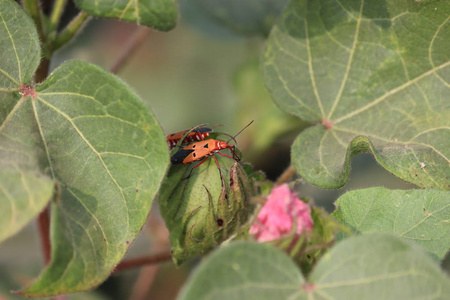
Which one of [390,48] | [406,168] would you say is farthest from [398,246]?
[390,48]

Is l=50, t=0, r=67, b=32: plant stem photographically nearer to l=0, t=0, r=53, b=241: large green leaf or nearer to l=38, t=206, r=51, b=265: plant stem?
l=0, t=0, r=53, b=241: large green leaf

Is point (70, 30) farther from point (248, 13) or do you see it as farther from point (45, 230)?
point (248, 13)

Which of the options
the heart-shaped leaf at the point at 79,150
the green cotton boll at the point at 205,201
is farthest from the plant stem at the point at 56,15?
the green cotton boll at the point at 205,201

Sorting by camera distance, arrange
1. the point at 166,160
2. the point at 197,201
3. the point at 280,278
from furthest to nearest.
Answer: the point at 197,201 < the point at 166,160 < the point at 280,278

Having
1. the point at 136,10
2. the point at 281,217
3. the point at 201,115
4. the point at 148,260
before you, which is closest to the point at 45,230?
the point at 148,260

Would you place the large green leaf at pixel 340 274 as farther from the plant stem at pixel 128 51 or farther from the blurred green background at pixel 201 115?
the plant stem at pixel 128 51

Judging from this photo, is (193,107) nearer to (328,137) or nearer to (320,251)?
(328,137)
